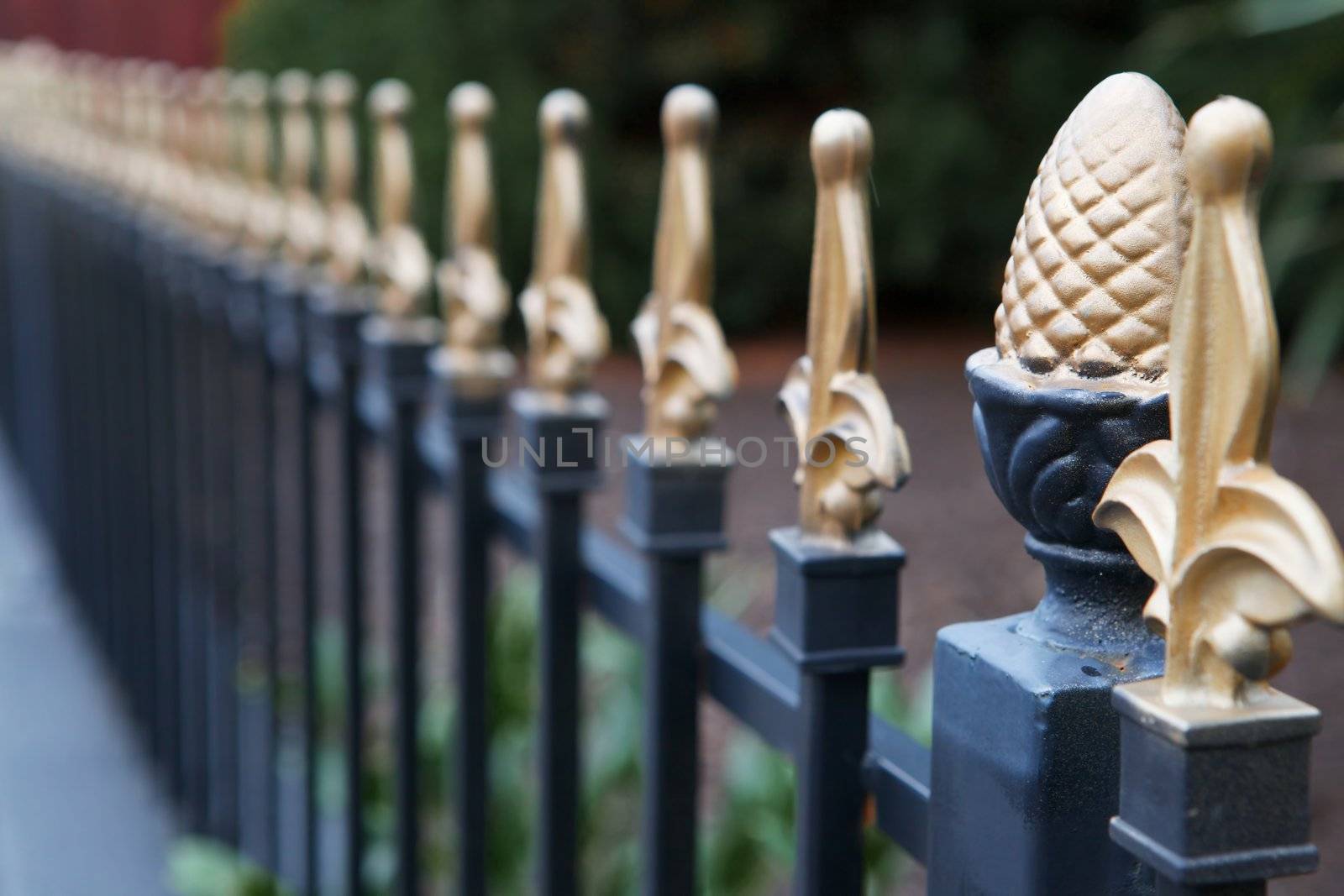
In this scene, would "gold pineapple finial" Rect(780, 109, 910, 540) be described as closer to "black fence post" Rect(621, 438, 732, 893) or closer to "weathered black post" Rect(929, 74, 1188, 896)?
"weathered black post" Rect(929, 74, 1188, 896)

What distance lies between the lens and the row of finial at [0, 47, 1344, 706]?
557 millimetres

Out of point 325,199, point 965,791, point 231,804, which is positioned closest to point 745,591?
point 231,804

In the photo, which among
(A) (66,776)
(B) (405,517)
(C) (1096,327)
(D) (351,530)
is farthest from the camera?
(A) (66,776)

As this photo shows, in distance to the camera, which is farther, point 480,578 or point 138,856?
point 138,856

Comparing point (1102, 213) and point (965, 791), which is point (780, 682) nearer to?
point (965, 791)

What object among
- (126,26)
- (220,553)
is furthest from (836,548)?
(126,26)

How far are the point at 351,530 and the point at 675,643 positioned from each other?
82 cm

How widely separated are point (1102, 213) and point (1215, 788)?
0.25 m

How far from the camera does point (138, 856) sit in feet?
8.99

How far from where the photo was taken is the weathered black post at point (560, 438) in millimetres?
1326

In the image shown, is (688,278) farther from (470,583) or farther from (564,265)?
(470,583)

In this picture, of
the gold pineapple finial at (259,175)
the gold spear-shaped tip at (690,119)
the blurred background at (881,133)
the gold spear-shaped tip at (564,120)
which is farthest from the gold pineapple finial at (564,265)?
A: the blurred background at (881,133)

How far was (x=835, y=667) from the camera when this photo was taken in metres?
0.93

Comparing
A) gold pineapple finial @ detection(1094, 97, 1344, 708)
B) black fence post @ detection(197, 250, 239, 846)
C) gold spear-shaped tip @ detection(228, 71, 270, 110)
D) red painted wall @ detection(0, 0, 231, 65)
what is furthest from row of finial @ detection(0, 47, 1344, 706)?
red painted wall @ detection(0, 0, 231, 65)
